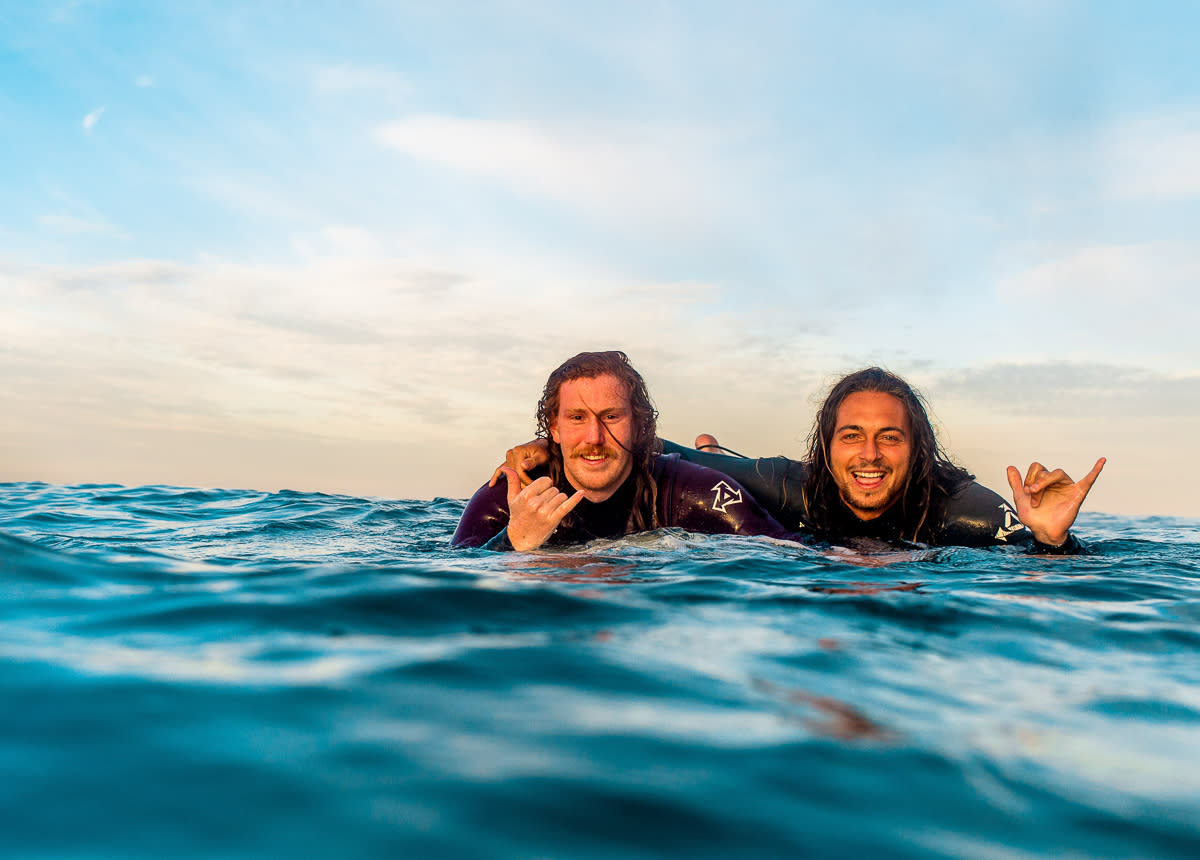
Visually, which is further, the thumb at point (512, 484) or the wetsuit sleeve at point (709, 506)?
the wetsuit sleeve at point (709, 506)

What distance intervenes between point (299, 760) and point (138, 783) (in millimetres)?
286

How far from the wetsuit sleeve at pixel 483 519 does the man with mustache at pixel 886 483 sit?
1.22ft

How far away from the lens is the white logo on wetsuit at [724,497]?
6.27 metres

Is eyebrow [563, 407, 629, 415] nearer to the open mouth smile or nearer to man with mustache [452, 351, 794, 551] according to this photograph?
man with mustache [452, 351, 794, 551]

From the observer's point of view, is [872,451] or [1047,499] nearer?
[1047,499]

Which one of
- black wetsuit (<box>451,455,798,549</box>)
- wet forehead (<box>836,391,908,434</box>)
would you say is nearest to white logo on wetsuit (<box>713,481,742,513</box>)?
black wetsuit (<box>451,455,798,549</box>)

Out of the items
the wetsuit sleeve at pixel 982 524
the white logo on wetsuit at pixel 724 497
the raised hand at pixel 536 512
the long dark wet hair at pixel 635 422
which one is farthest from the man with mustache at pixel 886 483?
the raised hand at pixel 536 512

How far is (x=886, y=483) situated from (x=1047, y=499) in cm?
112

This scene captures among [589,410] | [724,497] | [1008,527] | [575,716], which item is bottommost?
[575,716]

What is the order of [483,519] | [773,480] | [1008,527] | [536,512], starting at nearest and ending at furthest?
[536,512] → [1008,527] → [483,519] → [773,480]

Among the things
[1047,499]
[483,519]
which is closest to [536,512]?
[483,519]

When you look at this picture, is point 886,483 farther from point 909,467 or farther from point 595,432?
point 595,432

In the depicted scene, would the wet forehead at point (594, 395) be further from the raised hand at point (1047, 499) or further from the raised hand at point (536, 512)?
the raised hand at point (1047, 499)

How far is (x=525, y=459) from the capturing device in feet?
21.1
